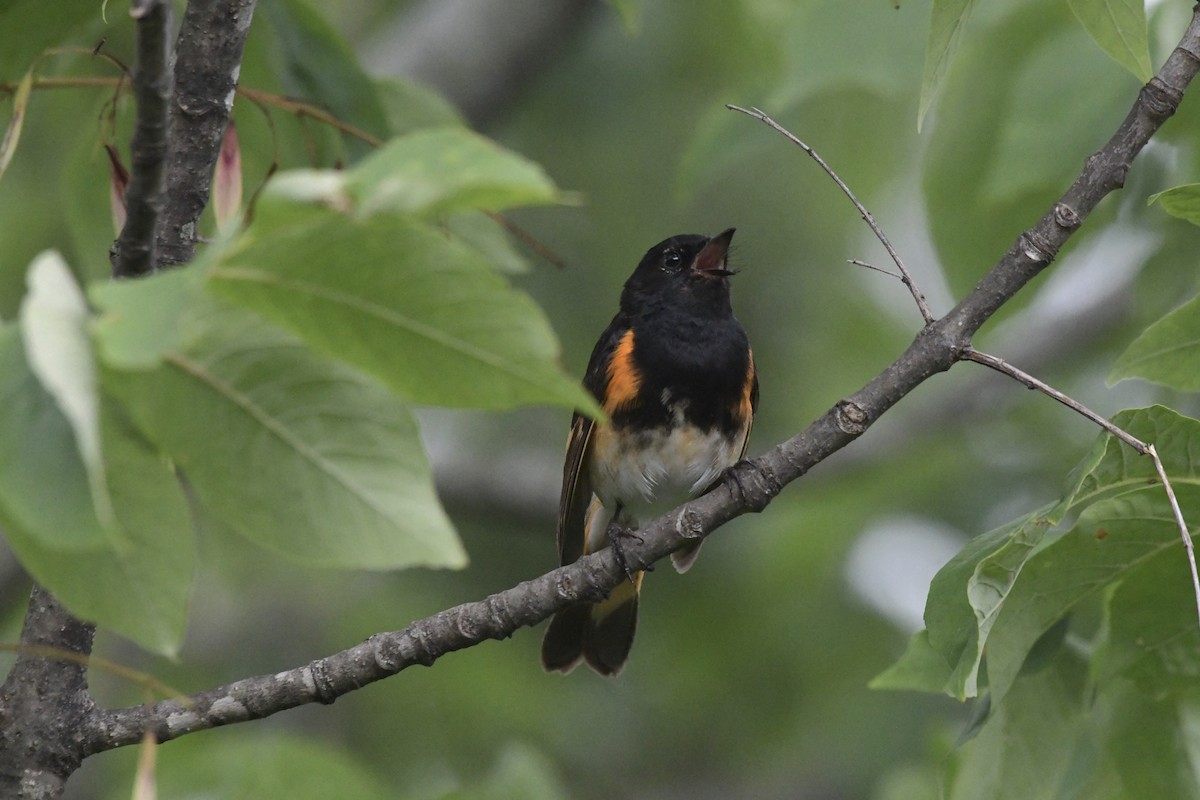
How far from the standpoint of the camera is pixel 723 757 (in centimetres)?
790

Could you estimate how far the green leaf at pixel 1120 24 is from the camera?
2.11 meters

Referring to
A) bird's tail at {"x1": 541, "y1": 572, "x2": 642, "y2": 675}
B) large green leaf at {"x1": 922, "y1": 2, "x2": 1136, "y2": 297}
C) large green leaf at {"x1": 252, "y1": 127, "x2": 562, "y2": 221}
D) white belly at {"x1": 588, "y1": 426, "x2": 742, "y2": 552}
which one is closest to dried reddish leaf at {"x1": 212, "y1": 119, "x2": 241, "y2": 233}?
large green leaf at {"x1": 252, "y1": 127, "x2": 562, "y2": 221}

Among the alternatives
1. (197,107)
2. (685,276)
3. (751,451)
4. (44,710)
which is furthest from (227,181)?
(751,451)

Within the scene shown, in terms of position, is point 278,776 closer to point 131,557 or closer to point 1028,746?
point 1028,746

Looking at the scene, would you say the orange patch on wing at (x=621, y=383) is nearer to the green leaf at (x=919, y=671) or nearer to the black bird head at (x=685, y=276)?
the black bird head at (x=685, y=276)

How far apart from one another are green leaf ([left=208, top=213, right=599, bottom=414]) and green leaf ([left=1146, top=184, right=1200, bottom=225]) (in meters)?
1.19

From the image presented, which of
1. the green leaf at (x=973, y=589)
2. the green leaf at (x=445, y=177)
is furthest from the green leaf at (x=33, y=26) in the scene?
the green leaf at (x=973, y=589)

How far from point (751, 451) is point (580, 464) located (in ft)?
13.0

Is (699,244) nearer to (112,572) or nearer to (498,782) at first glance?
(498,782)

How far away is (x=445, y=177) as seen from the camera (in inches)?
44.7

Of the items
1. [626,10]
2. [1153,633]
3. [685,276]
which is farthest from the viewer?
[685,276]

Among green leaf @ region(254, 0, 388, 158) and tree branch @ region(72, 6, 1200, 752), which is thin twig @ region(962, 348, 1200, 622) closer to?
tree branch @ region(72, 6, 1200, 752)

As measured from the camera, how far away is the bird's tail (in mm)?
4523

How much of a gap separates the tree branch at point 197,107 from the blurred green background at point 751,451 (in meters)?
2.80
